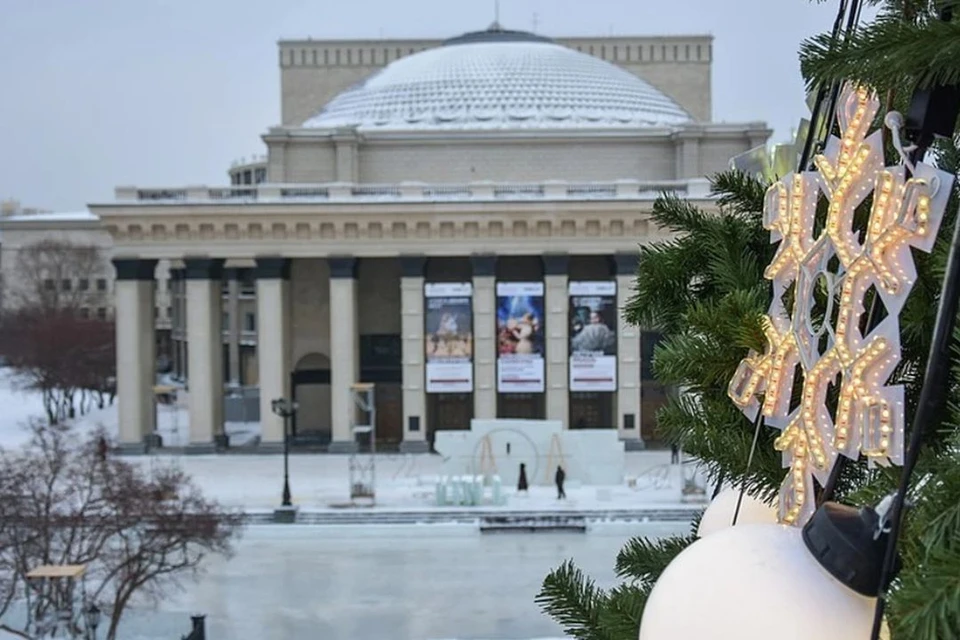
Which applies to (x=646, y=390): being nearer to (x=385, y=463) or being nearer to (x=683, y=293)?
(x=385, y=463)

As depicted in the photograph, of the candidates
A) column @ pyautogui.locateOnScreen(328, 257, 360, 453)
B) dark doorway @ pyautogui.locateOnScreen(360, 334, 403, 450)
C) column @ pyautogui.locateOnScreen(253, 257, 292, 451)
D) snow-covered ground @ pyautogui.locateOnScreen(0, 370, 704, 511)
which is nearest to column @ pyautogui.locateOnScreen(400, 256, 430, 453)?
snow-covered ground @ pyautogui.locateOnScreen(0, 370, 704, 511)

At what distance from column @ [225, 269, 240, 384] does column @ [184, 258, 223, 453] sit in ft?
53.0

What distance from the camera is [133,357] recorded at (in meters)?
39.1

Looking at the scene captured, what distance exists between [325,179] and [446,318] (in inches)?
399

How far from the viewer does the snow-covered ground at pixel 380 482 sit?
Answer: 2853cm

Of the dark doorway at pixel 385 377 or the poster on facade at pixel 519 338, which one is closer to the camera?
the poster on facade at pixel 519 338

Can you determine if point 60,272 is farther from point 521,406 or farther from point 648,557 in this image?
point 648,557

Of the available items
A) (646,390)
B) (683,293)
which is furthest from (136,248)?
(683,293)

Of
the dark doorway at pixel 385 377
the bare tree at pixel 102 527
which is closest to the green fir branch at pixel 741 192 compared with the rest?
the bare tree at pixel 102 527

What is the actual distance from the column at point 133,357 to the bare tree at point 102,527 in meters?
18.2

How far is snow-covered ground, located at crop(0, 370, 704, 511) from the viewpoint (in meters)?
28.5

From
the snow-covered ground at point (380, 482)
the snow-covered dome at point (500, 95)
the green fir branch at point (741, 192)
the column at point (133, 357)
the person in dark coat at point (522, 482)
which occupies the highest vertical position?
the snow-covered dome at point (500, 95)

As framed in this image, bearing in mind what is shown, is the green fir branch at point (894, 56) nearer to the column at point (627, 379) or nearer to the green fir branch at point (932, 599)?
the green fir branch at point (932, 599)

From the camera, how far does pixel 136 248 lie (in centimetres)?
3903
